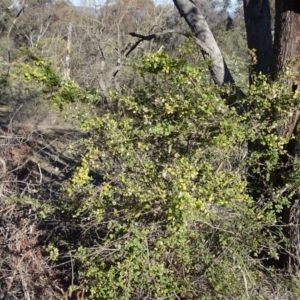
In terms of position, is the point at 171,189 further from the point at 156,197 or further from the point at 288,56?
the point at 288,56

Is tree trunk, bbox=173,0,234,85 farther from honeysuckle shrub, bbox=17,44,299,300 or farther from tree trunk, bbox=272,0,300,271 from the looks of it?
honeysuckle shrub, bbox=17,44,299,300

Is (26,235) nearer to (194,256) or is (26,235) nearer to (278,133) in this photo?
(194,256)

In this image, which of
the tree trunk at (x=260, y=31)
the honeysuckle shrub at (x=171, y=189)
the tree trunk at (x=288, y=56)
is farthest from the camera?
the tree trunk at (x=260, y=31)

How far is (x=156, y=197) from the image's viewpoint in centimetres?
450

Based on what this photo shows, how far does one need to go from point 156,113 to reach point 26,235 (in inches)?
72.5

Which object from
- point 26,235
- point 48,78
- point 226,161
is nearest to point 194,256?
point 226,161

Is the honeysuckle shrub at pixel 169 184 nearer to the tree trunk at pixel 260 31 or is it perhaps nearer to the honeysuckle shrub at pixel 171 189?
the honeysuckle shrub at pixel 171 189

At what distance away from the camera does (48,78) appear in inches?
184

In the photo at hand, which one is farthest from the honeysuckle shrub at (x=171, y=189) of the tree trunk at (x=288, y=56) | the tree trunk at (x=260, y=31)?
the tree trunk at (x=260, y=31)

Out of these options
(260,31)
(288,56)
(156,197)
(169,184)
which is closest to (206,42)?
(260,31)

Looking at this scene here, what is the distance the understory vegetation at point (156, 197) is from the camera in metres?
4.64

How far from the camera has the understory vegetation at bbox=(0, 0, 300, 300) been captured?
4.64m

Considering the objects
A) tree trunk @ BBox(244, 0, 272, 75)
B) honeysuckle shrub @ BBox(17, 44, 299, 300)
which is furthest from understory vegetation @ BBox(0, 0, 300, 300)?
tree trunk @ BBox(244, 0, 272, 75)

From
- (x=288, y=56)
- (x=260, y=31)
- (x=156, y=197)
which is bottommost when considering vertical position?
(x=156, y=197)
